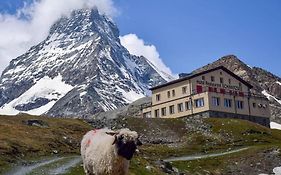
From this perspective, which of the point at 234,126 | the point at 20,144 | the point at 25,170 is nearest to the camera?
the point at 25,170

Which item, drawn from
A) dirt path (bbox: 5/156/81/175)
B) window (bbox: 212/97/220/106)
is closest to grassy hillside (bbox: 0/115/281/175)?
dirt path (bbox: 5/156/81/175)

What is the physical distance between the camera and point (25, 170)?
5212cm

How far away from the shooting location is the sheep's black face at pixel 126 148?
84.8 ft

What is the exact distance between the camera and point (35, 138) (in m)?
74.2

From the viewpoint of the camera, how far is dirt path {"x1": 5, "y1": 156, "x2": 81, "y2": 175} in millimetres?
49844

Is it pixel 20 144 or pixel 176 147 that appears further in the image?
pixel 176 147

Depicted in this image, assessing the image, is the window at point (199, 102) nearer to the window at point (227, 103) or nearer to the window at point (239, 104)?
the window at point (227, 103)

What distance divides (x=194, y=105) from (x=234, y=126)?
69.7 ft

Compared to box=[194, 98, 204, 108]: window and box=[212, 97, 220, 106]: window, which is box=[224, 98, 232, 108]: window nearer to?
box=[212, 97, 220, 106]: window

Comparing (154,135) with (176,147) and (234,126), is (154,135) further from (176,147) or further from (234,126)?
(234,126)

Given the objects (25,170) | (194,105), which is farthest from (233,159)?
(194,105)

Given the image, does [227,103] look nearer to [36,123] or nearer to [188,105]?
[188,105]

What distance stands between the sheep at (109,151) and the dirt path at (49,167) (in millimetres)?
18711

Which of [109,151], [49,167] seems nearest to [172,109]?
[49,167]
